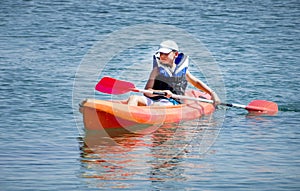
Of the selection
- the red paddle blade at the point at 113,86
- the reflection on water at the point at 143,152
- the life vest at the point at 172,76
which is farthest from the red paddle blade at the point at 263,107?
the red paddle blade at the point at 113,86

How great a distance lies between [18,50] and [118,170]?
8.77 meters

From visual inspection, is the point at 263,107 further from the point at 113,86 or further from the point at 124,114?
the point at 124,114

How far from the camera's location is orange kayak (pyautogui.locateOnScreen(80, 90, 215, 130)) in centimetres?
1081

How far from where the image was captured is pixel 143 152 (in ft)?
33.3

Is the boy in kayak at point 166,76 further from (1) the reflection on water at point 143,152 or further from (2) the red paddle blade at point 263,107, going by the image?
(2) the red paddle blade at point 263,107

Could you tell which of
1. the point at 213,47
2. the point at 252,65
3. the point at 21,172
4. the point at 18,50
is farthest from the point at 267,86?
the point at 21,172

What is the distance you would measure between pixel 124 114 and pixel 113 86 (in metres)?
0.85

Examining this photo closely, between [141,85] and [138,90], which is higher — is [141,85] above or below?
below

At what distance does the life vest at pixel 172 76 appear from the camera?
11828mm

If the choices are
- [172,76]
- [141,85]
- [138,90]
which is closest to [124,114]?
[138,90]

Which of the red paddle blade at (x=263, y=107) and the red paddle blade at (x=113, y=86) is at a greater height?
the red paddle blade at (x=113, y=86)

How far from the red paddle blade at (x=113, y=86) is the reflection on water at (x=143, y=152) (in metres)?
0.72

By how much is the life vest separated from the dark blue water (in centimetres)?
61

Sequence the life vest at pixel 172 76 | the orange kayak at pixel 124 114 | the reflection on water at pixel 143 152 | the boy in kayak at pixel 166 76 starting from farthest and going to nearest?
the life vest at pixel 172 76 → the boy in kayak at pixel 166 76 → the orange kayak at pixel 124 114 → the reflection on water at pixel 143 152
